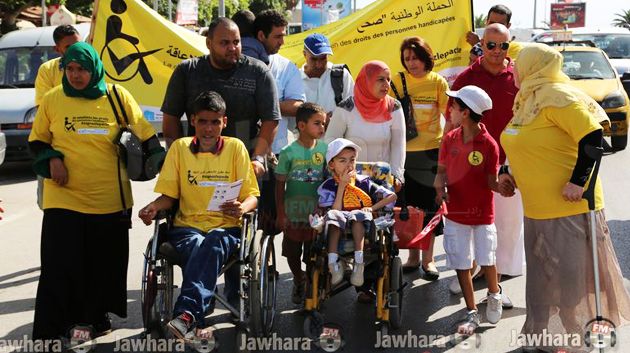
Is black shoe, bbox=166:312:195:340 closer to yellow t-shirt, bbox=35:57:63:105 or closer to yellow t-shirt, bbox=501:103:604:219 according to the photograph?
yellow t-shirt, bbox=501:103:604:219

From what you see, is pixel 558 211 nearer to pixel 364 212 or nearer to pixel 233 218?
pixel 364 212

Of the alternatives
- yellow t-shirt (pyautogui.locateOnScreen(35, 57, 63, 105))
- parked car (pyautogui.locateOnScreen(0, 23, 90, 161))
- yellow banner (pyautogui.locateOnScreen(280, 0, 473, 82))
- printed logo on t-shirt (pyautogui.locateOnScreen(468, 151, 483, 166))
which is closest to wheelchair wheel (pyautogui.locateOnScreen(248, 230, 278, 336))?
printed logo on t-shirt (pyautogui.locateOnScreen(468, 151, 483, 166))

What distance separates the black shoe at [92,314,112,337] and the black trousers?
4cm

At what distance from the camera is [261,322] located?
226 inches

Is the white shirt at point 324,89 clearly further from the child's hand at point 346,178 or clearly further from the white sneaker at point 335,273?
the white sneaker at point 335,273

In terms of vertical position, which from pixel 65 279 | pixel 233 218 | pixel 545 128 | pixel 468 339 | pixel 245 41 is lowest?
pixel 468 339

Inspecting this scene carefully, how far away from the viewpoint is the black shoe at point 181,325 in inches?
203

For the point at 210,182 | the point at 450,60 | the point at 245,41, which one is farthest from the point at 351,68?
the point at 210,182

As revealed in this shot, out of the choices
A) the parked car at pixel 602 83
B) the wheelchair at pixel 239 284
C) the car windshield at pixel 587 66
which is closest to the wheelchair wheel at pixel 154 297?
the wheelchair at pixel 239 284

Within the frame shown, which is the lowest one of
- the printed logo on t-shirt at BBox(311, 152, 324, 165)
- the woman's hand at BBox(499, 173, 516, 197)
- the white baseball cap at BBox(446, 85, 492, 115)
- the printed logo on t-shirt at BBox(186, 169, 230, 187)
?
the woman's hand at BBox(499, 173, 516, 197)

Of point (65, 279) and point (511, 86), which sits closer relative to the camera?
point (65, 279)

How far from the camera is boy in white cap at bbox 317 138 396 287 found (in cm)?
588

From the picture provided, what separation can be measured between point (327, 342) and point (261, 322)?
43 cm

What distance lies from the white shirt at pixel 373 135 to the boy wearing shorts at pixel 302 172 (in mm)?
287
